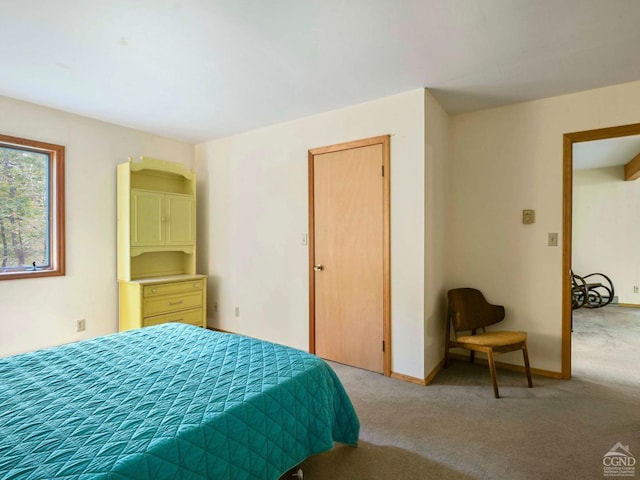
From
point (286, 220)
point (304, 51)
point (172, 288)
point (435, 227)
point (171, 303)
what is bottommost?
point (171, 303)

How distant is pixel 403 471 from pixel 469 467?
0.35 meters

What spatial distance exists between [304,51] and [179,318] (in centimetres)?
294

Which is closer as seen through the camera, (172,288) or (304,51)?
(304,51)

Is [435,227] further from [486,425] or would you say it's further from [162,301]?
[162,301]

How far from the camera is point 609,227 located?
5.95 metres

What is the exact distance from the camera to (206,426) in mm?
1156

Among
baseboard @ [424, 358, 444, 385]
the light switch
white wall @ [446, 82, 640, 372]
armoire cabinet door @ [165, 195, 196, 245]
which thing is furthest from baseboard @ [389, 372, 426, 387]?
armoire cabinet door @ [165, 195, 196, 245]

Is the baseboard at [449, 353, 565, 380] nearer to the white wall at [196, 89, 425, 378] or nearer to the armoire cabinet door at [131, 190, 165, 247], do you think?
the white wall at [196, 89, 425, 378]

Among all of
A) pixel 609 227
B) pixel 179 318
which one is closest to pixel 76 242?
pixel 179 318

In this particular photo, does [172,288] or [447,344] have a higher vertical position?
[172,288]

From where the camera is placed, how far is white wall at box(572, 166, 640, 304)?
18.9 feet

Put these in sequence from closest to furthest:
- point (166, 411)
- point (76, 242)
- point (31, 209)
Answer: point (166, 411) < point (31, 209) < point (76, 242)

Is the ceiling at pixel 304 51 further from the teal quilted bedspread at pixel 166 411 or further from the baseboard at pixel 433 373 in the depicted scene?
the baseboard at pixel 433 373

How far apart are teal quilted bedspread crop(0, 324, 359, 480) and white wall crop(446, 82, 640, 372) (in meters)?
2.05
